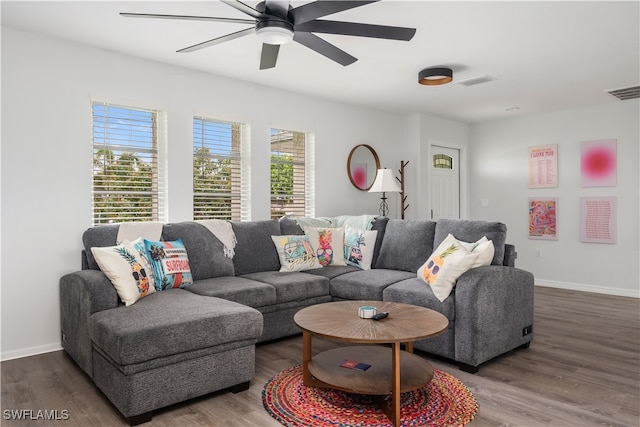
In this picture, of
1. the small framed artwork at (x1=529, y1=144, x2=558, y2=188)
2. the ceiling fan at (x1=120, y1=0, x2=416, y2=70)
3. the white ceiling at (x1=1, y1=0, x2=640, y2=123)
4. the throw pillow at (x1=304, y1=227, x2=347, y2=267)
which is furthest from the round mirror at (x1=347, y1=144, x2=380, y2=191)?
the ceiling fan at (x1=120, y1=0, x2=416, y2=70)

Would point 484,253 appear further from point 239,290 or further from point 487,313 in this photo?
point 239,290

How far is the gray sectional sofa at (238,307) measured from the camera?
2.29 m

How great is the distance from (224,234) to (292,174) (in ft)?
4.91

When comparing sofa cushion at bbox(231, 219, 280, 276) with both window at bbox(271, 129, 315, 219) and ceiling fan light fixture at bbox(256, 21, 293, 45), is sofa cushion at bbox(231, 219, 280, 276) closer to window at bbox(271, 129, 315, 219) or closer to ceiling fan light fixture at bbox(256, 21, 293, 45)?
window at bbox(271, 129, 315, 219)

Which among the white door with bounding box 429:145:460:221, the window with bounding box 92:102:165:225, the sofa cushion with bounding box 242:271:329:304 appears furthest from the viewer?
the white door with bounding box 429:145:460:221

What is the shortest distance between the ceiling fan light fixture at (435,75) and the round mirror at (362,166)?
1.67 meters

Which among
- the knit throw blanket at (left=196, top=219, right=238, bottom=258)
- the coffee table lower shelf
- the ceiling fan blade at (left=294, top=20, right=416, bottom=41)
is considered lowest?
the coffee table lower shelf

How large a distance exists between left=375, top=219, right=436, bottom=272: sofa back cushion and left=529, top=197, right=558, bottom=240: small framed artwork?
3071 millimetres

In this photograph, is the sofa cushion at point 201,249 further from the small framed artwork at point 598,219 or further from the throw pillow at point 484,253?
the small framed artwork at point 598,219

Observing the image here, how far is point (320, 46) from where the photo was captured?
9.20 ft

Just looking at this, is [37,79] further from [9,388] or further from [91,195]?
[9,388]

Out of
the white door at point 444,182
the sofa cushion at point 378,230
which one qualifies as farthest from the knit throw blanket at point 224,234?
the white door at point 444,182

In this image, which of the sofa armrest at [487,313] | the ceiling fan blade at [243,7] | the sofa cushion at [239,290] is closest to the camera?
the ceiling fan blade at [243,7]

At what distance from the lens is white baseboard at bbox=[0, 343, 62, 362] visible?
319 cm
